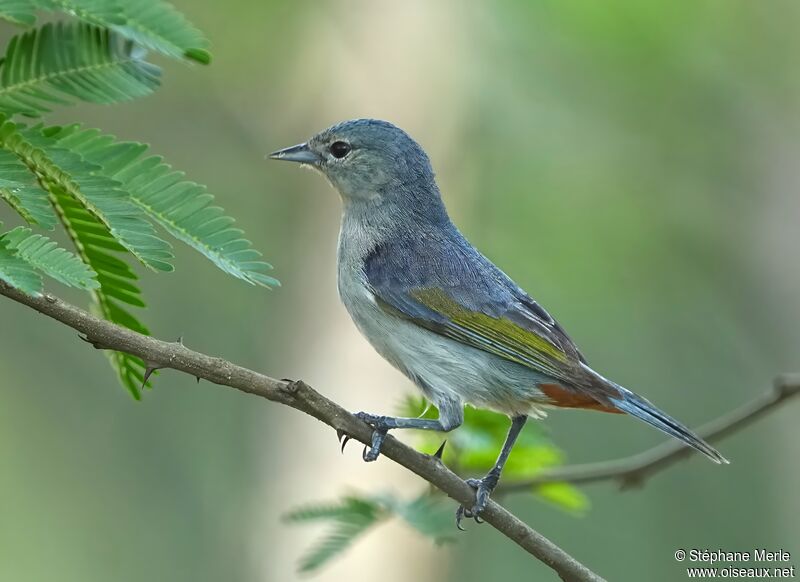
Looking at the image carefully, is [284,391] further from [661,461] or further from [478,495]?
[661,461]

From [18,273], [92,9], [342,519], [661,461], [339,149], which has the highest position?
[339,149]

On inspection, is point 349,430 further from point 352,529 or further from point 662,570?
point 662,570

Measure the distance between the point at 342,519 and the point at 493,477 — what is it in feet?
1.88

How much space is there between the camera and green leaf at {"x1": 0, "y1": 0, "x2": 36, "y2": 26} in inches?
80.5

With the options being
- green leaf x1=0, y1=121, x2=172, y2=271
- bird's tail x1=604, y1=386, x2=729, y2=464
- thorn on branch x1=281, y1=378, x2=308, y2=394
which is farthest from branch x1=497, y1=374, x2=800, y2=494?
green leaf x1=0, y1=121, x2=172, y2=271

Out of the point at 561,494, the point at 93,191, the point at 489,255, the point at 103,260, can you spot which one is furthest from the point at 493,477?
the point at 489,255

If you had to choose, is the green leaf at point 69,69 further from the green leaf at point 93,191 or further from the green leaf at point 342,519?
the green leaf at point 342,519

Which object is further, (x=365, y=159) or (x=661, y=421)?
(x=365, y=159)

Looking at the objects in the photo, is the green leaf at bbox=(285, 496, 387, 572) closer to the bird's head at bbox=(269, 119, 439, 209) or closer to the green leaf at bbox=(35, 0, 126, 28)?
the bird's head at bbox=(269, 119, 439, 209)

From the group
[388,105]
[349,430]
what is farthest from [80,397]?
[349,430]

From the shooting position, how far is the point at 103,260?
2.26 m

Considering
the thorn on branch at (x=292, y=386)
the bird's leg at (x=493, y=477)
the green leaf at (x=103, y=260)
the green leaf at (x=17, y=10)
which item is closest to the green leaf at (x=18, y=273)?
the green leaf at (x=103, y=260)

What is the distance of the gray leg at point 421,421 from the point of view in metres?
2.92

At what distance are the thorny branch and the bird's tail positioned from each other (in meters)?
0.75
